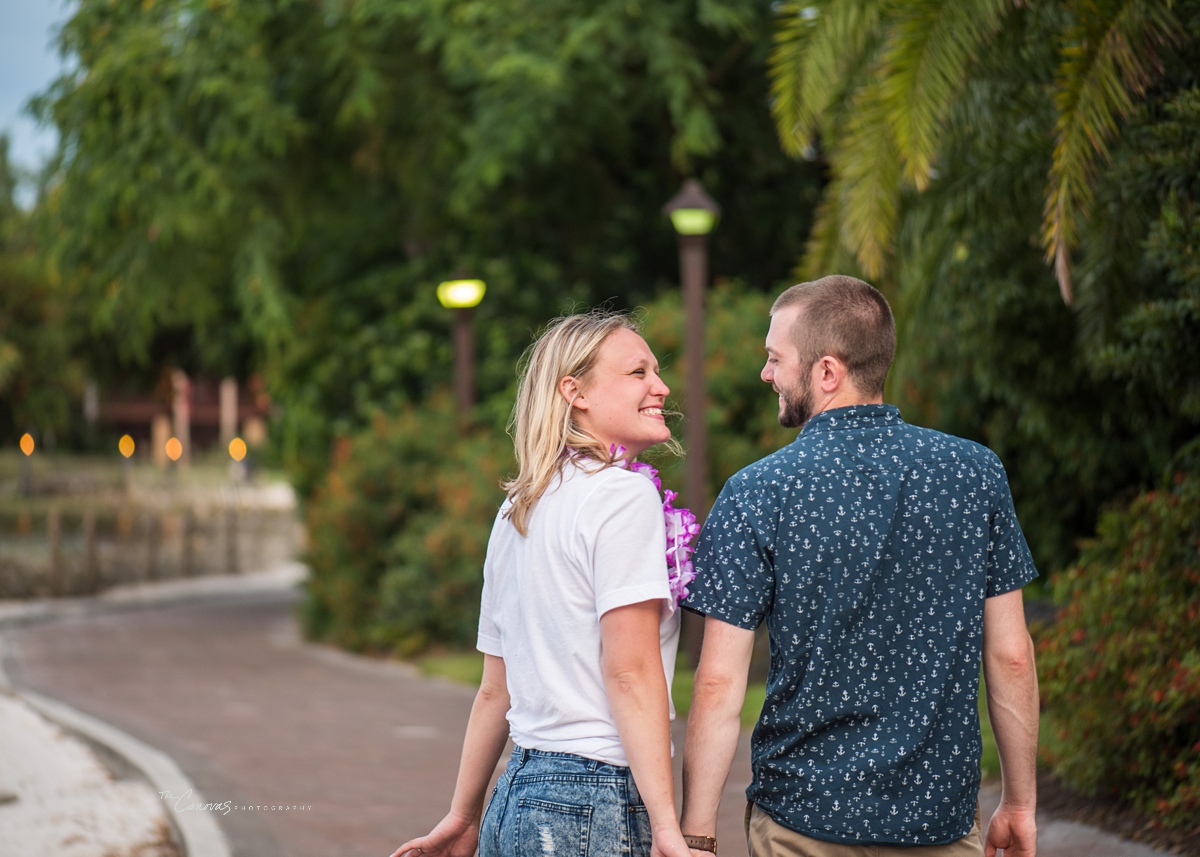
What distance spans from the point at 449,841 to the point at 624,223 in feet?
50.8

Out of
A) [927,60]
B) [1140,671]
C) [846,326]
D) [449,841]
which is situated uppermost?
[927,60]

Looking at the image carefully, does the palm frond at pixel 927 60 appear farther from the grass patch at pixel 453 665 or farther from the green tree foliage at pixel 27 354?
the green tree foliage at pixel 27 354

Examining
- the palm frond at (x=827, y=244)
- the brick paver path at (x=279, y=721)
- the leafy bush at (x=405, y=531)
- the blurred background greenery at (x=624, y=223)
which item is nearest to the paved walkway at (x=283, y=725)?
the brick paver path at (x=279, y=721)

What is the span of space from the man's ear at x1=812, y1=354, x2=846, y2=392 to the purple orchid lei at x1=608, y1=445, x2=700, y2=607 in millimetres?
375

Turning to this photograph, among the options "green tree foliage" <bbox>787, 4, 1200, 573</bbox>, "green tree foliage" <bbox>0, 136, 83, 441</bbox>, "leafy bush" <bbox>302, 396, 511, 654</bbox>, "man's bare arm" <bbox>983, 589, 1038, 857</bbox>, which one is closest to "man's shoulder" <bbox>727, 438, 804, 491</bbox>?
"man's bare arm" <bbox>983, 589, 1038, 857</bbox>

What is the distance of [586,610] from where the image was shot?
2.51m

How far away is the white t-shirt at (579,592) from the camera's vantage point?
246 centimetres

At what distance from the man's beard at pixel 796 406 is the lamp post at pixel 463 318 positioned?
40.0 feet

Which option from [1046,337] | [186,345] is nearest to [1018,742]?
[1046,337]

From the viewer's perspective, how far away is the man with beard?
2.50 metres

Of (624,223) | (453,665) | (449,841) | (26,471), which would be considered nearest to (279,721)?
(453,665)

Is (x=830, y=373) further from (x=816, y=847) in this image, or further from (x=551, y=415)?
(x=816, y=847)

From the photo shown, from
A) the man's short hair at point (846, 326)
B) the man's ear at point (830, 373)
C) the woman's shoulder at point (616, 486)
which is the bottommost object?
the woman's shoulder at point (616, 486)

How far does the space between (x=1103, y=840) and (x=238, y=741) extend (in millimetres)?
5935
